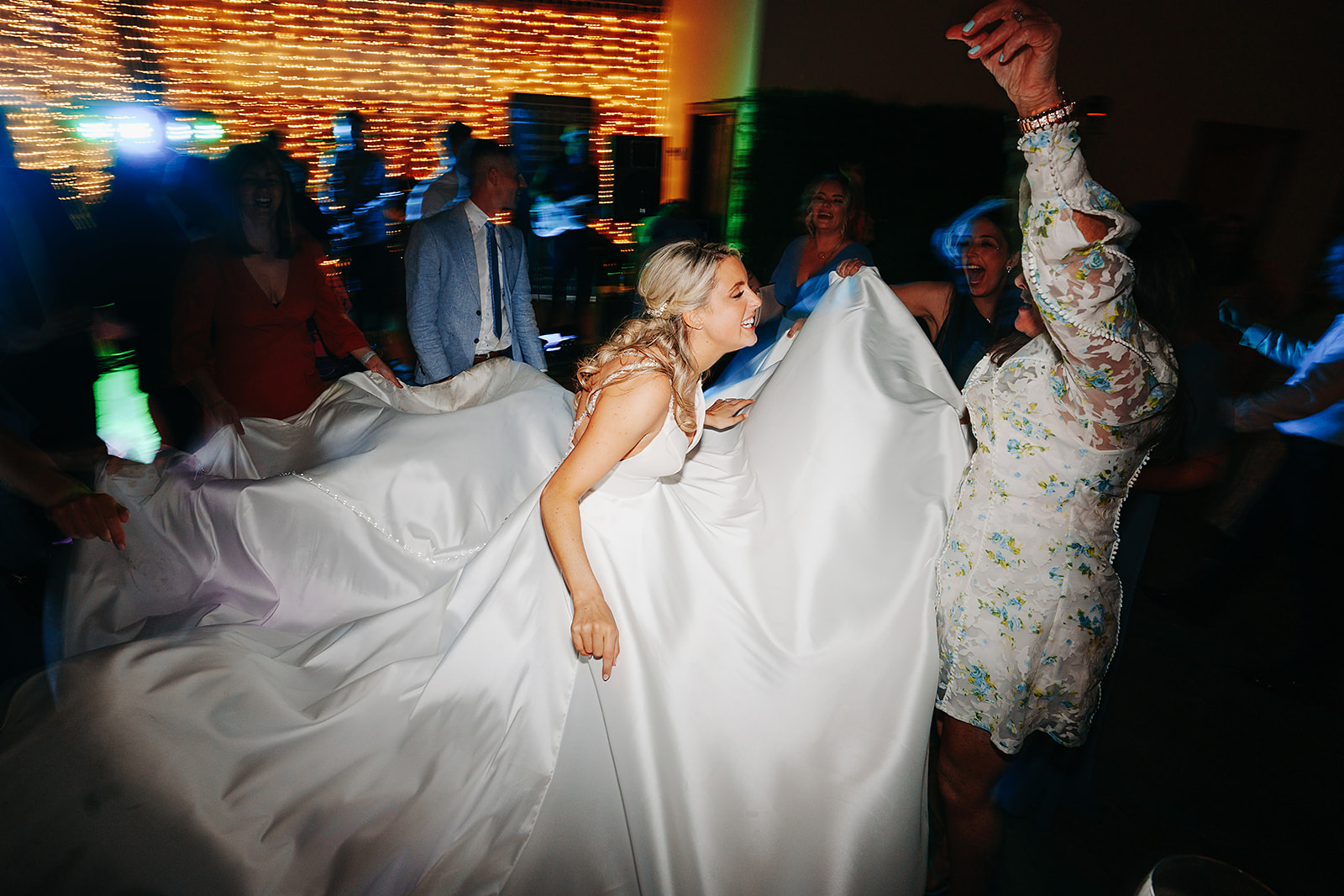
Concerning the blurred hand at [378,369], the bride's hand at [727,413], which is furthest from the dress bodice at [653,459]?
the blurred hand at [378,369]

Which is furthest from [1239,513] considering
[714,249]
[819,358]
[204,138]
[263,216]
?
[204,138]

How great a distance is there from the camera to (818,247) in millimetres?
3104

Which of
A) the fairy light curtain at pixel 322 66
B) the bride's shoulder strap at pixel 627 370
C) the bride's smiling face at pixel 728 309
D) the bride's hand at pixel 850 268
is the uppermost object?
the fairy light curtain at pixel 322 66

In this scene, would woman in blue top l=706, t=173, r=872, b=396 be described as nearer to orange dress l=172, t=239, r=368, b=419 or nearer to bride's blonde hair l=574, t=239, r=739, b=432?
bride's blonde hair l=574, t=239, r=739, b=432

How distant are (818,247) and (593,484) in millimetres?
2274

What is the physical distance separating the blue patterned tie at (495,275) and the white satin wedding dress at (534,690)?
1.67 meters

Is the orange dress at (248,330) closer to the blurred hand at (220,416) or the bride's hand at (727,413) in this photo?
the blurred hand at (220,416)

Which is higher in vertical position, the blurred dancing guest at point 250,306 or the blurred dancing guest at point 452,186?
the blurred dancing guest at point 452,186

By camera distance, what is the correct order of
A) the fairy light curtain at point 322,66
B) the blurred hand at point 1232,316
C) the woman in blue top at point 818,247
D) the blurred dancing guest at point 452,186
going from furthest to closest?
the fairy light curtain at point 322,66 < the blurred dancing guest at point 452,186 < the woman in blue top at point 818,247 < the blurred hand at point 1232,316

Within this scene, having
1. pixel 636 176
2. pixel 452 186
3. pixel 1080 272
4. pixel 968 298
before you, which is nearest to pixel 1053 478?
pixel 1080 272

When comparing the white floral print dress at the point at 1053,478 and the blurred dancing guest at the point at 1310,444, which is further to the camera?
the blurred dancing guest at the point at 1310,444

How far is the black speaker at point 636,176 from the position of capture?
21.4 ft

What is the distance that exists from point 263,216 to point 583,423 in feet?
5.87

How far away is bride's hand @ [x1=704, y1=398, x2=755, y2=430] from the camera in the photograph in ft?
6.50
